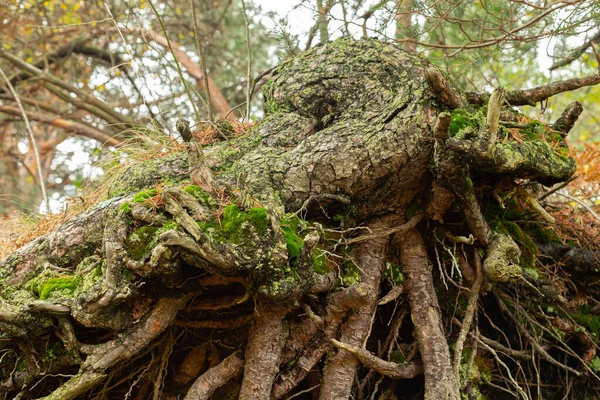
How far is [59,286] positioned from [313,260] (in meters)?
1.19

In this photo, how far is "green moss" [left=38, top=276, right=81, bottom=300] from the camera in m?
2.19

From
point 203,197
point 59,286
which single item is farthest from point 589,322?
point 59,286

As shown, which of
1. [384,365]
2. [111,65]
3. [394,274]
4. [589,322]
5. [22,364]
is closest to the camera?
[22,364]

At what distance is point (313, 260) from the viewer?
2.33 meters

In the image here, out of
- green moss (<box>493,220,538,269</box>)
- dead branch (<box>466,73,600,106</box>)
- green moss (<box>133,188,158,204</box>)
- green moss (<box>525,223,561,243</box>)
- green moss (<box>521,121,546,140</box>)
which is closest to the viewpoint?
green moss (<box>133,188,158,204</box>)

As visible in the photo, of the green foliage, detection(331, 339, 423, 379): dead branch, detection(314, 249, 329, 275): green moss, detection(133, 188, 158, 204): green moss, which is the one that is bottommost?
the green foliage

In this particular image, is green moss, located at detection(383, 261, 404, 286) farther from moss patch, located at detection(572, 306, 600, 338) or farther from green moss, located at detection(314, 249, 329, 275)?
moss patch, located at detection(572, 306, 600, 338)

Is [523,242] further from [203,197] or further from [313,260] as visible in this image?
[203,197]

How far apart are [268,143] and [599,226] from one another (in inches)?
110

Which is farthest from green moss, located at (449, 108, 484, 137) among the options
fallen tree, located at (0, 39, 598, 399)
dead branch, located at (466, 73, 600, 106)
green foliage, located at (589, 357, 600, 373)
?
green foliage, located at (589, 357, 600, 373)

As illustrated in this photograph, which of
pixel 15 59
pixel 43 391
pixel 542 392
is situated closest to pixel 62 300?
pixel 43 391

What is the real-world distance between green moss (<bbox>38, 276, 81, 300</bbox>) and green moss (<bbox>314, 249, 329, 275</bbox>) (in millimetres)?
1128

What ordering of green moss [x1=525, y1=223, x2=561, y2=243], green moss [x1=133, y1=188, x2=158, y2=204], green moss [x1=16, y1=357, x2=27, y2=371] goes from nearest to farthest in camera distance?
green moss [x1=133, y1=188, x2=158, y2=204]
green moss [x1=16, y1=357, x2=27, y2=371]
green moss [x1=525, y1=223, x2=561, y2=243]

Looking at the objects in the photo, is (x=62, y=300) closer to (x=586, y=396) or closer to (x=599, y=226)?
(x=586, y=396)
